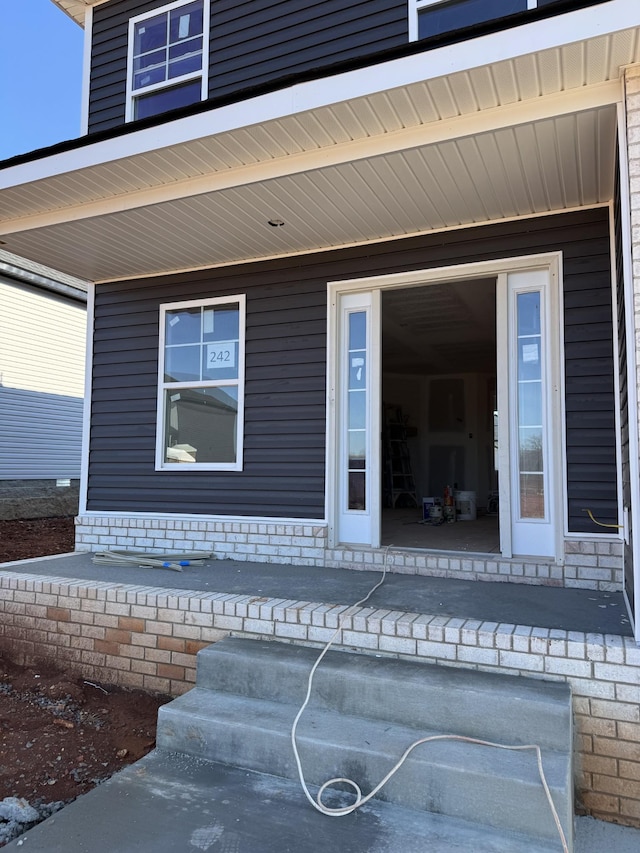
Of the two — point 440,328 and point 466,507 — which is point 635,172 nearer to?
point 440,328

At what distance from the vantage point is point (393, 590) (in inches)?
143

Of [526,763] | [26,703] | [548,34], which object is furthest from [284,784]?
[548,34]

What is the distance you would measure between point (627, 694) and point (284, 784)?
1408mm

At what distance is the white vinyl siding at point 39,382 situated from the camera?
34.4ft

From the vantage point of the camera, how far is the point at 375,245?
185 inches

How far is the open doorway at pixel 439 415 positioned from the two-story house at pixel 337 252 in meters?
0.19

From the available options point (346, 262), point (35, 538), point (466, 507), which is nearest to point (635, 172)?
point (346, 262)

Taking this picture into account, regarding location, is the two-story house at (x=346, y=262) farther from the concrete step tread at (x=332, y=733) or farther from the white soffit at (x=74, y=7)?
the concrete step tread at (x=332, y=733)

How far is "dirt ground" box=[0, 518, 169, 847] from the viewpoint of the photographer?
2502 millimetres

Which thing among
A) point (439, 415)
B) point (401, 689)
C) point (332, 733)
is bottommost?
point (332, 733)

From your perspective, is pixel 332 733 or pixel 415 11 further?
pixel 415 11

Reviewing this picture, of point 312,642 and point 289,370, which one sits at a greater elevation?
point 289,370

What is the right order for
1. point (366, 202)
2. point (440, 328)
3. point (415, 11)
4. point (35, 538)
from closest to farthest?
point (366, 202), point (415, 11), point (440, 328), point (35, 538)

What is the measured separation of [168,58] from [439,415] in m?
6.60
